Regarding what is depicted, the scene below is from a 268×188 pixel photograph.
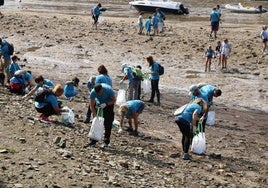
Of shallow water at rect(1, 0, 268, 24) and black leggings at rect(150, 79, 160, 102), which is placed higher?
shallow water at rect(1, 0, 268, 24)

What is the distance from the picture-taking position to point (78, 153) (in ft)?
36.3

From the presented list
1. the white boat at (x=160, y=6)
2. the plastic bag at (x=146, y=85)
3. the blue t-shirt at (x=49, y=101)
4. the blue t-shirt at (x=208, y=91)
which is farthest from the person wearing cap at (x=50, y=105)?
the white boat at (x=160, y=6)

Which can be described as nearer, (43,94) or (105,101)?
(105,101)

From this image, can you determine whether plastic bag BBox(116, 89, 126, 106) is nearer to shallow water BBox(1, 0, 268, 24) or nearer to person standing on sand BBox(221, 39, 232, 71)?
person standing on sand BBox(221, 39, 232, 71)

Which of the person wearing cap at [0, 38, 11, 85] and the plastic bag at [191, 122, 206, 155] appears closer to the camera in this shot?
the plastic bag at [191, 122, 206, 155]

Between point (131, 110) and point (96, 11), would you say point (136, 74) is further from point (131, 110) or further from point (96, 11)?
point (96, 11)

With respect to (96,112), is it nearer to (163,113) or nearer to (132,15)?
(163,113)

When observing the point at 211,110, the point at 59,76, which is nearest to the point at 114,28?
the point at 59,76

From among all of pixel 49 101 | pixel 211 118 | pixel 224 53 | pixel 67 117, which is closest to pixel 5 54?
pixel 67 117

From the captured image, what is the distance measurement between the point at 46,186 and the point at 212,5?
46.8 meters

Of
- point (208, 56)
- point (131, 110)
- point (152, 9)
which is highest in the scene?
point (152, 9)

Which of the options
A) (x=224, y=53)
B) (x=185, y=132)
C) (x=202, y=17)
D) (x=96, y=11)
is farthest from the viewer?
(x=202, y=17)

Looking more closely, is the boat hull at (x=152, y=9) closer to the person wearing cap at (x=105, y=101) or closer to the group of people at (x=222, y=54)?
the group of people at (x=222, y=54)

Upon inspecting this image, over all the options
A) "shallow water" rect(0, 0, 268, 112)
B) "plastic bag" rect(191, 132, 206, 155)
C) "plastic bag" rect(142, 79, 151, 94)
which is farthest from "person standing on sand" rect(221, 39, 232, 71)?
"plastic bag" rect(191, 132, 206, 155)
